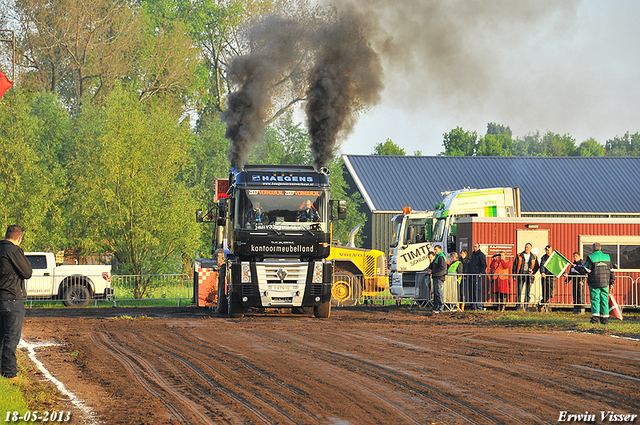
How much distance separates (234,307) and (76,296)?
32.6ft

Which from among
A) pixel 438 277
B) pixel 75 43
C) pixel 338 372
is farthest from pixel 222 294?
pixel 75 43

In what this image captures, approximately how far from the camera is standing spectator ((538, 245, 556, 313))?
2261 centimetres

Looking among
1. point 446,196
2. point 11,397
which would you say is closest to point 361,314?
point 446,196

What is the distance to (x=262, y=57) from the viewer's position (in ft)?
110

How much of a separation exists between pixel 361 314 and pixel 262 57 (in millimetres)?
14711

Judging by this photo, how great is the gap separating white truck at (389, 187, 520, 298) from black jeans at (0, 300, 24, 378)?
1734cm

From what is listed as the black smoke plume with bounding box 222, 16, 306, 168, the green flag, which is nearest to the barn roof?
the black smoke plume with bounding box 222, 16, 306, 168

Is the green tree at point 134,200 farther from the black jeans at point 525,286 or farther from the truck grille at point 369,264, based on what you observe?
the black jeans at point 525,286

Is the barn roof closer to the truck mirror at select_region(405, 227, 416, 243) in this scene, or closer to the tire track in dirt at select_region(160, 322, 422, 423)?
the truck mirror at select_region(405, 227, 416, 243)

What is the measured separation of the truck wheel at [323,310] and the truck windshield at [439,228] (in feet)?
23.9

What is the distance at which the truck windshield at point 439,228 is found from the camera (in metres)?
26.9

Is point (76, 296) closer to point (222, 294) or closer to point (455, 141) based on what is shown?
point (222, 294)

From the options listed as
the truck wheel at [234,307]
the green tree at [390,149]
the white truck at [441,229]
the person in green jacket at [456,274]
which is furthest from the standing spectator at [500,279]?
the green tree at [390,149]

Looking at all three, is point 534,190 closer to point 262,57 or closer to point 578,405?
point 262,57
